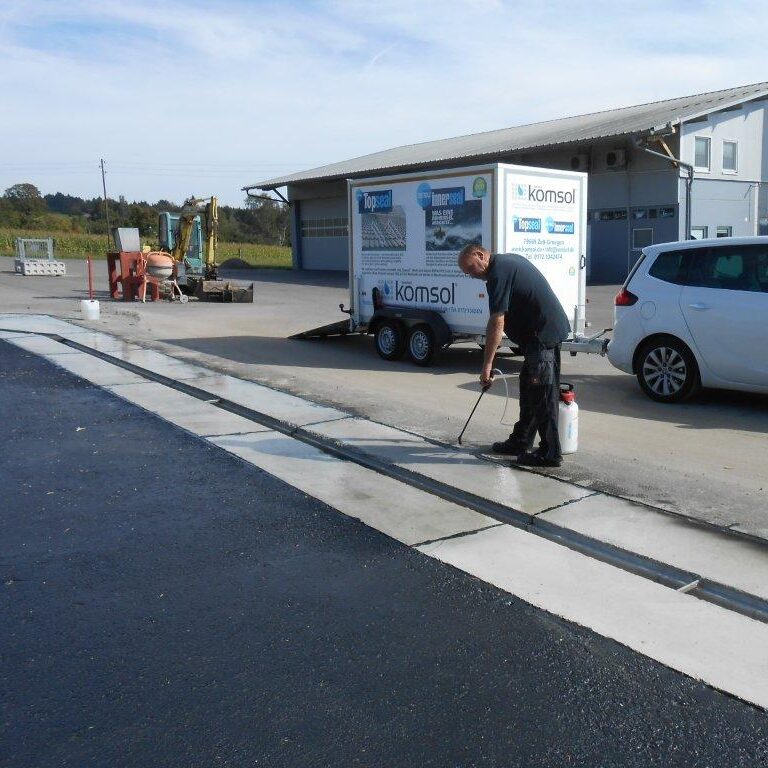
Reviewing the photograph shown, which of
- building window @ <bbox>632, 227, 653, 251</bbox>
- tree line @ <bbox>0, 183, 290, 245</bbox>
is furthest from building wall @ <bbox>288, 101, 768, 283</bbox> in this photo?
tree line @ <bbox>0, 183, 290, 245</bbox>

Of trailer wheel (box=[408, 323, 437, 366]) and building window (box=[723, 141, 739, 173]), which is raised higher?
building window (box=[723, 141, 739, 173])

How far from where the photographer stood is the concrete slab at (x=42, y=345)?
14.0 metres

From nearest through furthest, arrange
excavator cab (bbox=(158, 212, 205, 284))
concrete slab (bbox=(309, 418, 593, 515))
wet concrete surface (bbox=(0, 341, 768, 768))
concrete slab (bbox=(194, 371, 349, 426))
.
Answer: wet concrete surface (bbox=(0, 341, 768, 768)), concrete slab (bbox=(309, 418, 593, 515)), concrete slab (bbox=(194, 371, 349, 426)), excavator cab (bbox=(158, 212, 205, 284))

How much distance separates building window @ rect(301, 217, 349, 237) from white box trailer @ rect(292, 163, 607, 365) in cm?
3329

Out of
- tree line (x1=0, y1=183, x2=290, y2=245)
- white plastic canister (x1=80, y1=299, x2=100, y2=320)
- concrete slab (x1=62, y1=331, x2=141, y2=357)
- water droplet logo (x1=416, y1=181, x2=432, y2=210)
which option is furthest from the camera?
tree line (x1=0, y1=183, x2=290, y2=245)

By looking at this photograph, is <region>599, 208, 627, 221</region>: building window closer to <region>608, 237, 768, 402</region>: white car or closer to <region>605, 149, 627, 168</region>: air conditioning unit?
<region>605, 149, 627, 168</region>: air conditioning unit

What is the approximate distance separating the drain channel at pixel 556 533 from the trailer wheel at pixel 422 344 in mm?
3873

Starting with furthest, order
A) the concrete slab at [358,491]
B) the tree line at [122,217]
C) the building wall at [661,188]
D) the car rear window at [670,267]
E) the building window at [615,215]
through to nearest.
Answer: the tree line at [122,217] < the building window at [615,215] < the building wall at [661,188] < the car rear window at [670,267] < the concrete slab at [358,491]

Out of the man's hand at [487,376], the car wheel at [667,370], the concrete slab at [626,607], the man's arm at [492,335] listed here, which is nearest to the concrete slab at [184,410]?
the man's hand at [487,376]

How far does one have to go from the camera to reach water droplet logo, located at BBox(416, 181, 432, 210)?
1203 cm

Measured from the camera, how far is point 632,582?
473 cm

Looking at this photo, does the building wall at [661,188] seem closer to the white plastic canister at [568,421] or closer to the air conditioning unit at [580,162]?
the air conditioning unit at [580,162]

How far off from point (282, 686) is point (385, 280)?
32.3 ft

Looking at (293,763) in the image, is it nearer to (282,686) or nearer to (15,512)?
(282,686)
